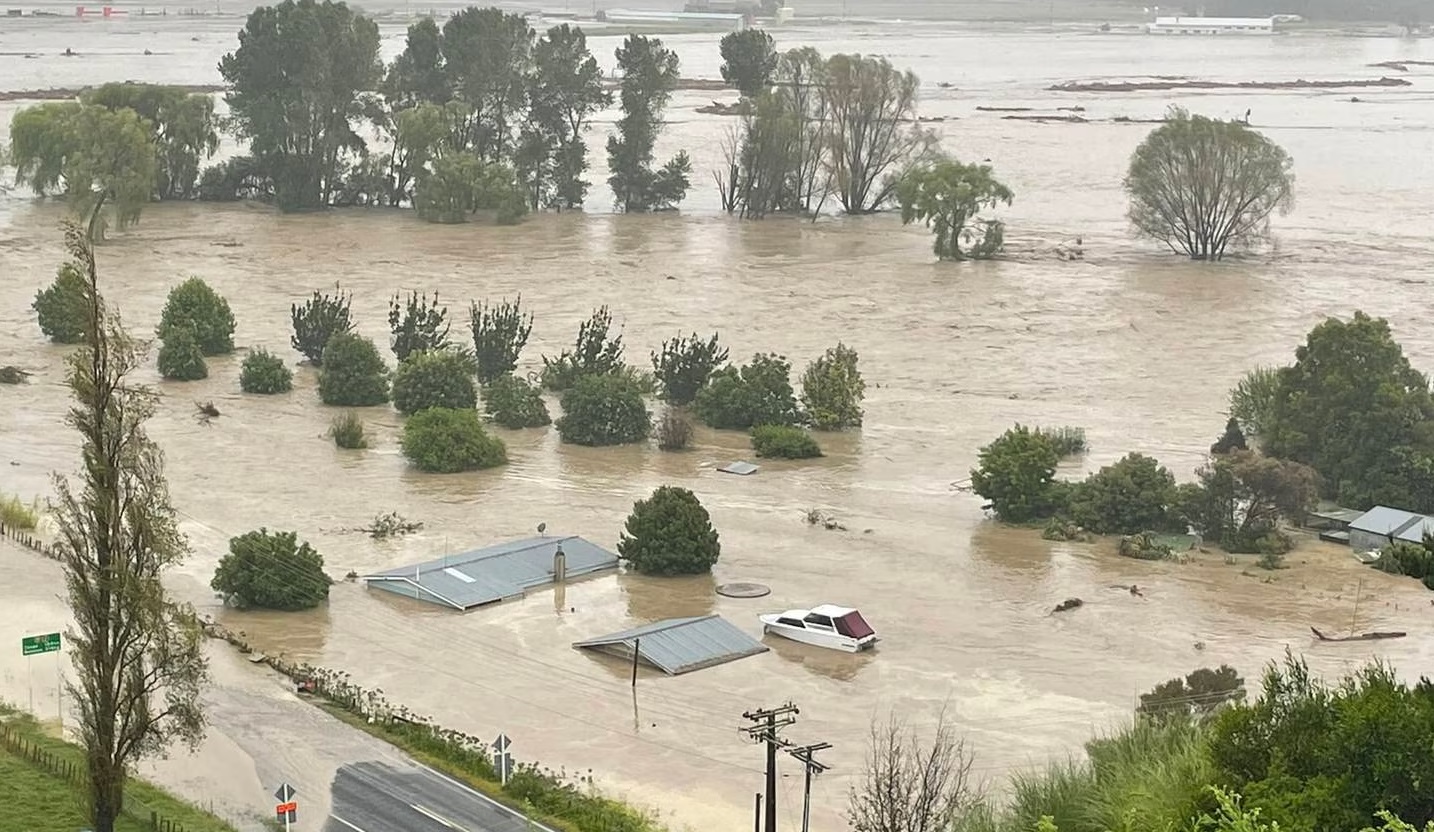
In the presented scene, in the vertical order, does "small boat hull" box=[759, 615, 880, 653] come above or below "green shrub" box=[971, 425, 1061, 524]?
below

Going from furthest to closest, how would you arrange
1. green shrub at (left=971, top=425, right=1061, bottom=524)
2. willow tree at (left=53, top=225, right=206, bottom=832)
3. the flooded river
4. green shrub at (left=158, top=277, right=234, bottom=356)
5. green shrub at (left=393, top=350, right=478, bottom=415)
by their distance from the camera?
green shrub at (left=158, top=277, right=234, bottom=356) → green shrub at (left=393, top=350, right=478, bottom=415) → green shrub at (left=971, top=425, right=1061, bottom=524) → the flooded river → willow tree at (left=53, top=225, right=206, bottom=832)

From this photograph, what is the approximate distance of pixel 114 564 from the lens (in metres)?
20.1

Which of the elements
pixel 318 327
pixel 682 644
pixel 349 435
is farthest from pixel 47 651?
pixel 318 327

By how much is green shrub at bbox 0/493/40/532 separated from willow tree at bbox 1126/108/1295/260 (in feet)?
126

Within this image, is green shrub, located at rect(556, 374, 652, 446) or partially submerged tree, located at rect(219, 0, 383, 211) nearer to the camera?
green shrub, located at rect(556, 374, 652, 446)

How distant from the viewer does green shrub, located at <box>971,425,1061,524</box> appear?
35469mm

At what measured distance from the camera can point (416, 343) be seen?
155ft

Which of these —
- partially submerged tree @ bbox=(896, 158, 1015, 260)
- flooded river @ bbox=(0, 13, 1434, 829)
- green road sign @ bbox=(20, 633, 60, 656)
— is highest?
partially submerged tree @ bbox=(896, 158, 1015, 260)

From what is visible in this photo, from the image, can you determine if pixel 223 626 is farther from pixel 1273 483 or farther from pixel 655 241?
pixel 655 241

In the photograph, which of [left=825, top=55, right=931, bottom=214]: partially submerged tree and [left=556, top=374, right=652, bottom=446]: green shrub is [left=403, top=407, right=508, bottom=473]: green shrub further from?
[left=825, top=55, right=931, bottom=214]: partially submerged tree

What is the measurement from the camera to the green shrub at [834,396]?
4200cm

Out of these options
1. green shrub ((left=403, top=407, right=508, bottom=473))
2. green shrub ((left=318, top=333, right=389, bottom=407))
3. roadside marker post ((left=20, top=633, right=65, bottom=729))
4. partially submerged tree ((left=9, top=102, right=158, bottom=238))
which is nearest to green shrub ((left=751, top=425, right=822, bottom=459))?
green shrub ((left=403, top=407, right=508, bottom=473))

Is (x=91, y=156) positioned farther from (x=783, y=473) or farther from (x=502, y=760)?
(x=502, y=760)

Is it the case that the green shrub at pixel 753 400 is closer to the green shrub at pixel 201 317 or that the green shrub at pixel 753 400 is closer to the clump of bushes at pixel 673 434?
the clump of bushes at pixel 673 434
